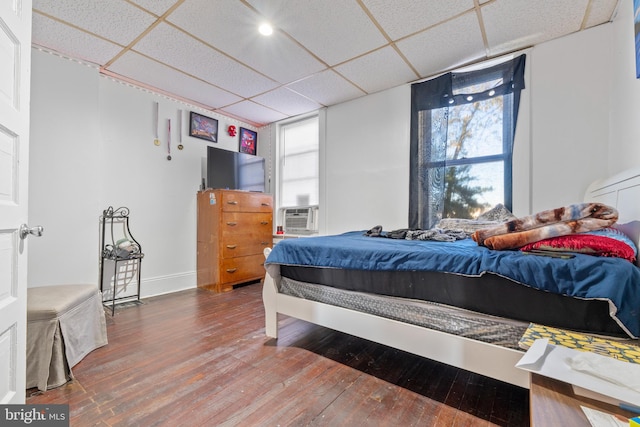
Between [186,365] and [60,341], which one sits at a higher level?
[60,341]

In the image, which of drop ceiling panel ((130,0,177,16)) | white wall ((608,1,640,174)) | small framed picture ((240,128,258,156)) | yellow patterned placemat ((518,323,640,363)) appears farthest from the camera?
small framed picture ((240,128,258,156))

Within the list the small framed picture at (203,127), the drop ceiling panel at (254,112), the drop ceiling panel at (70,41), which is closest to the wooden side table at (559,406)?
the drop ceiling panel at (70,41)

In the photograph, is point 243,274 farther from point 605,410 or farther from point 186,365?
point 605,410

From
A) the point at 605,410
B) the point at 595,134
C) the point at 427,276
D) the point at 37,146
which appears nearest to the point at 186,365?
the point at 427,276

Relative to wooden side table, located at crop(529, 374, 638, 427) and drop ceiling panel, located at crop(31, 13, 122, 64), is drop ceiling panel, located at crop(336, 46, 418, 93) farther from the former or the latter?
wooden side table, located at crop(529, 374, 638, 427)

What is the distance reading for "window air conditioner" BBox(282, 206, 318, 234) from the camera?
392 centimetres

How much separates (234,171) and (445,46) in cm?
285

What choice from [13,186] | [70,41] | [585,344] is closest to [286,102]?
[70,41]

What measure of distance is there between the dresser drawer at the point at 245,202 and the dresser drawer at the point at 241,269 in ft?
2.15

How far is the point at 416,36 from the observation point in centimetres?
226

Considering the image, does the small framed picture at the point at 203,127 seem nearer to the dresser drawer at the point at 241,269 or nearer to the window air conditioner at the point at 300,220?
the window air conditioner at the point at 300,220

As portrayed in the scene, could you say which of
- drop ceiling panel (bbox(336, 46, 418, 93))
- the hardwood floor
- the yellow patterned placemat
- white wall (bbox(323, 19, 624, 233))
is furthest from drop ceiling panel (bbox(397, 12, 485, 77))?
the hardwood floor

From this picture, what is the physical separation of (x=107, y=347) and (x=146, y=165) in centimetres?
208

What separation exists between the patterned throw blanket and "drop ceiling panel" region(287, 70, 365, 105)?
231 cm
